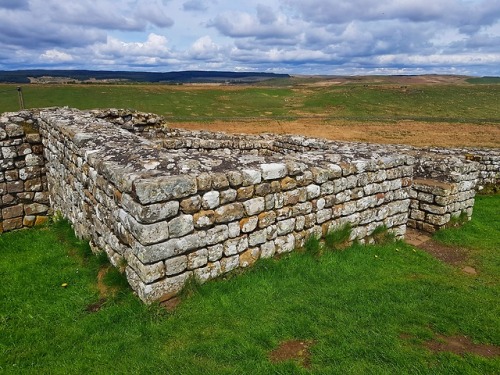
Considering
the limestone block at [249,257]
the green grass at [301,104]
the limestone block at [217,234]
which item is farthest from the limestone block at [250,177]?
the green grass at [301,104]

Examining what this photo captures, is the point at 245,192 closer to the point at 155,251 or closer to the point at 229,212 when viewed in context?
the point at 229,212

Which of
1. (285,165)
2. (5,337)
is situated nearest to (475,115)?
(285,165)

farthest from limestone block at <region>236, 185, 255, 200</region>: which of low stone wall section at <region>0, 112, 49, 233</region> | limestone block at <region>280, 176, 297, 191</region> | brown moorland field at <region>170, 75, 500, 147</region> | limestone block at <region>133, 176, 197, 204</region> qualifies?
brown moorland field at <region>170, 75, 500, 147</region>

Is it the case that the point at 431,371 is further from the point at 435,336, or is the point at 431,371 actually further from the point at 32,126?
the point at 32,126

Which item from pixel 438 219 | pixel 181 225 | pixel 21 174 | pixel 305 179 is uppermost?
pixel 305 179

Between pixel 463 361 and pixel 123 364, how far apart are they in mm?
3902

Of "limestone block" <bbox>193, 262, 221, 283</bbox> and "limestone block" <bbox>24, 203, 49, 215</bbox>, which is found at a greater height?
"limestone block" <bbox>193, 262, 221, 283</bbox>

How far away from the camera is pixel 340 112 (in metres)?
64.1

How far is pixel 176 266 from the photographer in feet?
16.5

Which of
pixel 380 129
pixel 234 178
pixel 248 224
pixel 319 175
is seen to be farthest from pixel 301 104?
pixel 234 178

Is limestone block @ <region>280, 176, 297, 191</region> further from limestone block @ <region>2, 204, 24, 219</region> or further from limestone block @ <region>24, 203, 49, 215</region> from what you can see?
limestone block @ <region>2, 204, 24, 219</region>

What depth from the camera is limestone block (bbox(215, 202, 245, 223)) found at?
5273 mm

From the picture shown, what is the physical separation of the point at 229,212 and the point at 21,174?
21.0 feet

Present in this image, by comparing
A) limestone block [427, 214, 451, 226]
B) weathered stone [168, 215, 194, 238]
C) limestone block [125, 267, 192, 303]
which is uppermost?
weathered stone [168, 215, 194, 238]
